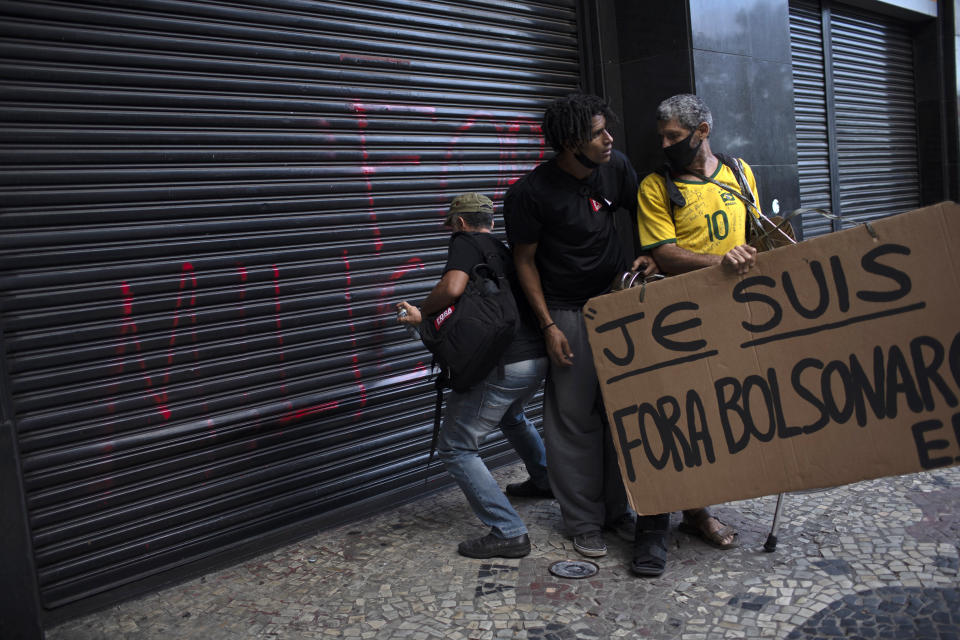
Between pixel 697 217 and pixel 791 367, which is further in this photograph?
pixel 697 217

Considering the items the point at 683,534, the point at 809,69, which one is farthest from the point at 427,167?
the point at 809,69

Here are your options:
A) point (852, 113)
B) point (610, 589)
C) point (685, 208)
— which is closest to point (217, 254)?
point (685, 208)

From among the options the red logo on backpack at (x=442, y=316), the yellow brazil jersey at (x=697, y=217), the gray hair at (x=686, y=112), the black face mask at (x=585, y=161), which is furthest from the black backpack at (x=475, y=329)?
the gray hair at (x=686, y=112)

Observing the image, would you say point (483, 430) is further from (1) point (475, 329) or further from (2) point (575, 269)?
(2) point (575, 269)

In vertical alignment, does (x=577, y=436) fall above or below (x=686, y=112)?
below

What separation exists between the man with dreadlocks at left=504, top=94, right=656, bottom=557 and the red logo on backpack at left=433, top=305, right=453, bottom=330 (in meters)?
0.38

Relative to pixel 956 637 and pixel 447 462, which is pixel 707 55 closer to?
pixel 447 462

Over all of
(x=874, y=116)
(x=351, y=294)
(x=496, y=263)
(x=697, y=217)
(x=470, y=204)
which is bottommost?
(x=351, y=294)

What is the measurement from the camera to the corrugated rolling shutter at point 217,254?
10.8 ft

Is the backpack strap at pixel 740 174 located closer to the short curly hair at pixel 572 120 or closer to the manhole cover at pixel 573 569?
the short curly hair at pixel 572 120

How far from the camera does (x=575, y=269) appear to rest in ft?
11.6

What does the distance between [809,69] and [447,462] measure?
589 cm

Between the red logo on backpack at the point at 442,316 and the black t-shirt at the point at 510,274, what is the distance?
176 mm

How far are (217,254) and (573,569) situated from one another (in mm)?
2185
